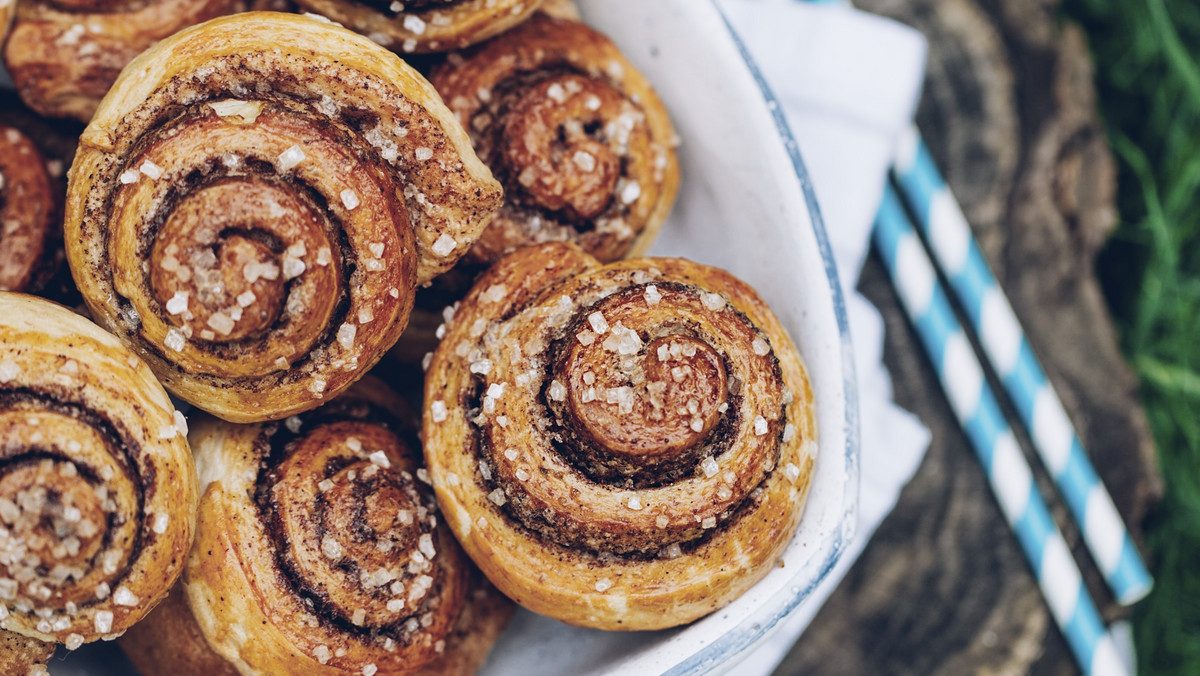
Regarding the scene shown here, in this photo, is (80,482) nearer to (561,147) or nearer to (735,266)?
(561,147)

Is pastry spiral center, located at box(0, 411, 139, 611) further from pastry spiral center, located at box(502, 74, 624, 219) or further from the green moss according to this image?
the green moss

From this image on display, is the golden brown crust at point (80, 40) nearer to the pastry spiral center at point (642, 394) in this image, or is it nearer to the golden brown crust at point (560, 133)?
the golden brown crust at point (560, 133)

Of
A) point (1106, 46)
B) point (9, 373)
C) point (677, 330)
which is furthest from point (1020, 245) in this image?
point (9, 373)

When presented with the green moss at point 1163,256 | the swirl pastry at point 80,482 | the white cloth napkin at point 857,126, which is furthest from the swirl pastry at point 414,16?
the green moss at point 1163,256

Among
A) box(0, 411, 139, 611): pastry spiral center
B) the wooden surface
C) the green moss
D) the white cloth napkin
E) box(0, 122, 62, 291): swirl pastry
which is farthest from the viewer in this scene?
the green moss

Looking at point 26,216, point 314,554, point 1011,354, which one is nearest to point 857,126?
point 1011,354

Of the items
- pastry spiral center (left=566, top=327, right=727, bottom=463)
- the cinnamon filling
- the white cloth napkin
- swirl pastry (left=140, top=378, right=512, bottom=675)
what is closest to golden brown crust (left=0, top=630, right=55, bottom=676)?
swirl pastry (left=140, top=378, right=512, bottom=675)

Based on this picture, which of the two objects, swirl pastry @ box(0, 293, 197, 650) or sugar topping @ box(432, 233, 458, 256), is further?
sugar topping @ box(432, 233, 458, 256)

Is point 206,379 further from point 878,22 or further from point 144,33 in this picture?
point 878,22
